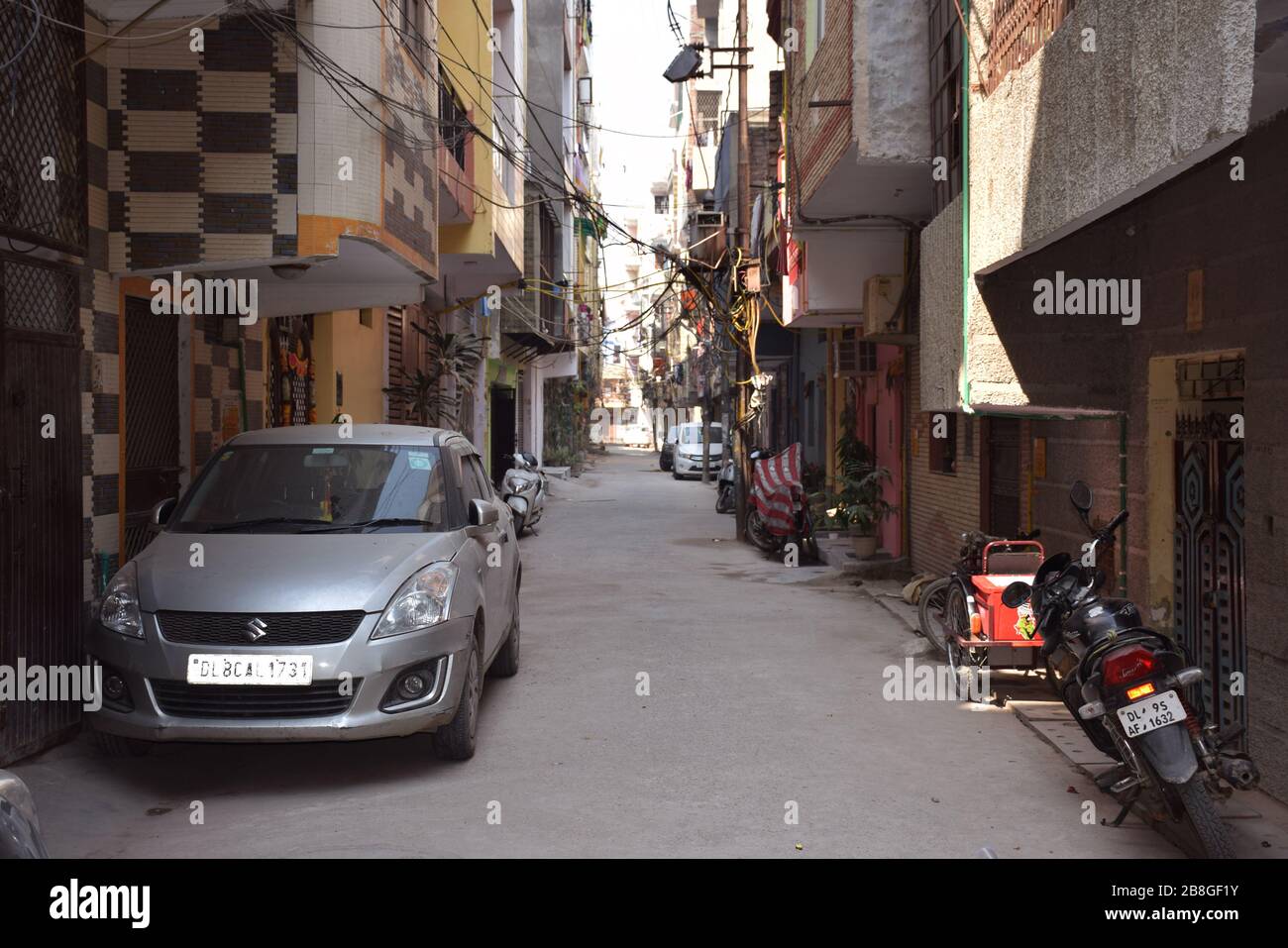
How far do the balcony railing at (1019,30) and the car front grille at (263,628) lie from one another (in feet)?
16.6

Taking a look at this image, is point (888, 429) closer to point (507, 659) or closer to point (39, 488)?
point (507, 659)

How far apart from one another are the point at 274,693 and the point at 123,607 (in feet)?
3.29

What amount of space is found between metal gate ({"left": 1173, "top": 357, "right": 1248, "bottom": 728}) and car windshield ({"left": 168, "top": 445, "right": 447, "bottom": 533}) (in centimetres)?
442

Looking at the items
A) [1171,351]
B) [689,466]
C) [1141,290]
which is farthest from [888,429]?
[689,466]

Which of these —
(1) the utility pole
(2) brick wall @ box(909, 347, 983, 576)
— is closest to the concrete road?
(2) brick wall @ box(909, 347, 983, 576)

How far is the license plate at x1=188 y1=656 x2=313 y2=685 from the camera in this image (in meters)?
5.60

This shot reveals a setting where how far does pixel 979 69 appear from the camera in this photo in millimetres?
8195

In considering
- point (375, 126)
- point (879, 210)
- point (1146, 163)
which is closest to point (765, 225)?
point (879, 210)

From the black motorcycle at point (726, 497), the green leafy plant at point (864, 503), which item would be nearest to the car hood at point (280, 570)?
the green leafy plant at point (864, 503)

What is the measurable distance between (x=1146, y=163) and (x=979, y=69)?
3.38 metres

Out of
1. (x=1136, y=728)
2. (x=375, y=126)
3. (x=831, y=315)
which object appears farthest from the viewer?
(x=831, y=315)

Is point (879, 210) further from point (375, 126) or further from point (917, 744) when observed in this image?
point (917, 744)

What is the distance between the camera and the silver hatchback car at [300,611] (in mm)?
5656

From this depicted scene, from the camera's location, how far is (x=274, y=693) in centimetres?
565
